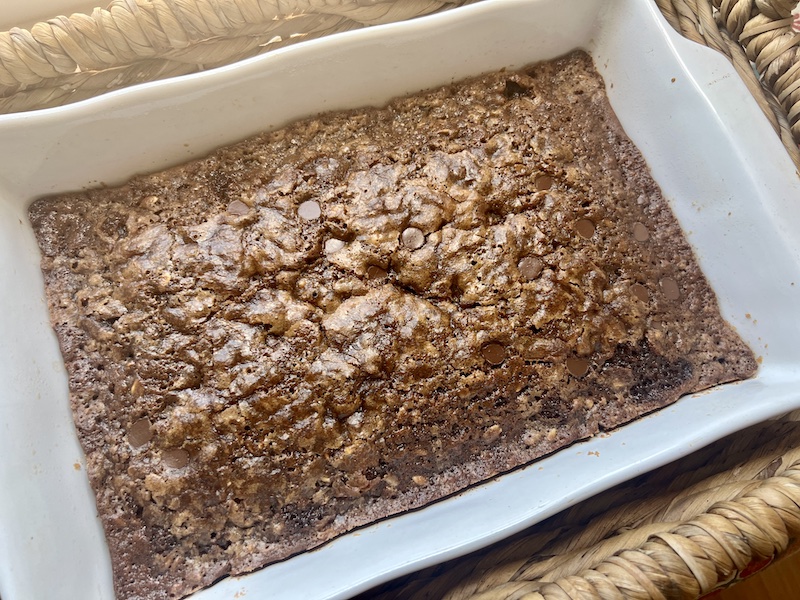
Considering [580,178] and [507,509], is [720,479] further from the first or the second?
[580,178]

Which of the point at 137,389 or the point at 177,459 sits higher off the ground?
the point at 137,389

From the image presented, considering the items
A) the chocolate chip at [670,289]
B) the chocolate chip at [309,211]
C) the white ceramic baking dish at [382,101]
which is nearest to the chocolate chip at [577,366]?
the white ceramic baking dish at [382,101]

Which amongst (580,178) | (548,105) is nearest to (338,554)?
→ (580,178)

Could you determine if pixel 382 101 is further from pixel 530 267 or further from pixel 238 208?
pixel 530 267

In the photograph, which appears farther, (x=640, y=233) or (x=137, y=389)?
(x=640, y=233)

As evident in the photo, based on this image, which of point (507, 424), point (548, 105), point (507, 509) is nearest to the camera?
point (507, 509)

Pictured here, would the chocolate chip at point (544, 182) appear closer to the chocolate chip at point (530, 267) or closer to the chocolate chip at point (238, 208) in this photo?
the chocolate chip at point (530, 267)

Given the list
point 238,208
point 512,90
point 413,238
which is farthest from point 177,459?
point 512,90
